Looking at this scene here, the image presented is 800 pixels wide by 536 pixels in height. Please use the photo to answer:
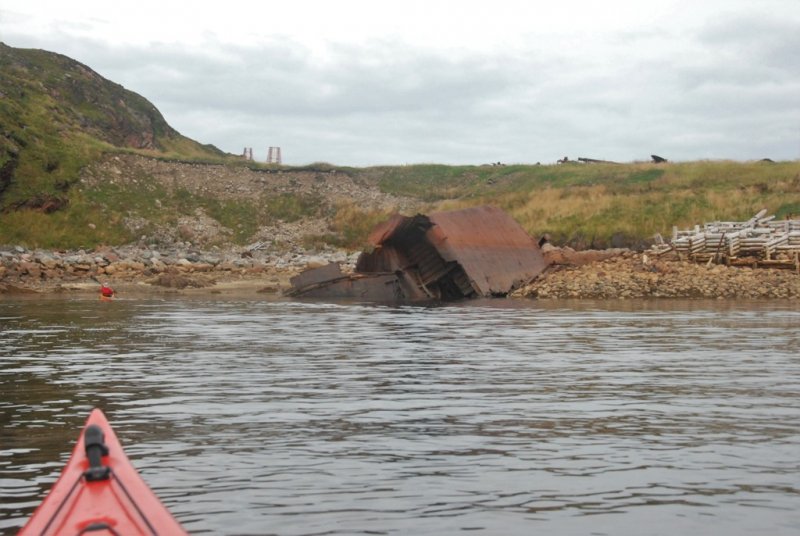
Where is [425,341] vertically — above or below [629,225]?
below

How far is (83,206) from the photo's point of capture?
191 feet

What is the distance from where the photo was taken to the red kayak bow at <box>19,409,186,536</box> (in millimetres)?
5121

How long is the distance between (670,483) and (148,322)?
17736 millimetres

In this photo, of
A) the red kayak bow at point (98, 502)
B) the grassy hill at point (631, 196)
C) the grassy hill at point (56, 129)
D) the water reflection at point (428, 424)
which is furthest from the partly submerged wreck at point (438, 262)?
the red kayak bow at point (98, 502)

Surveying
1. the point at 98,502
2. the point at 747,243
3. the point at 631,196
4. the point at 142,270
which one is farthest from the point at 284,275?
the point at 98,502

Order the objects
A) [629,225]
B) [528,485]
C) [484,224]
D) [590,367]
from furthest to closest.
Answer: [629,225]
[484,224]
[590,367]
[528,485]

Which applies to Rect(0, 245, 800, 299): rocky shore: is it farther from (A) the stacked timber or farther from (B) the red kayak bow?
(B) the red kayak bow

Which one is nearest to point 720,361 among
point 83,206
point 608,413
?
point 608,413

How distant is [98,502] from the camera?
5340mm

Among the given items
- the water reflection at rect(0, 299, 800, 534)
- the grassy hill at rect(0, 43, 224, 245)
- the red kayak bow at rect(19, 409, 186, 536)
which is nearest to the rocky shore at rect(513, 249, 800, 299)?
the water reflection at rect(0, 299, 800, 534)

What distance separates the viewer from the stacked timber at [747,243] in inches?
1384

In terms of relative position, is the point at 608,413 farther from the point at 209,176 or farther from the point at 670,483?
the point at 209,176

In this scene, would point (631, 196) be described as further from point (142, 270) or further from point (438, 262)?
point (142, 270)

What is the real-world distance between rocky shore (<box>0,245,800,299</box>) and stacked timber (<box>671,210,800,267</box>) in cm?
73
